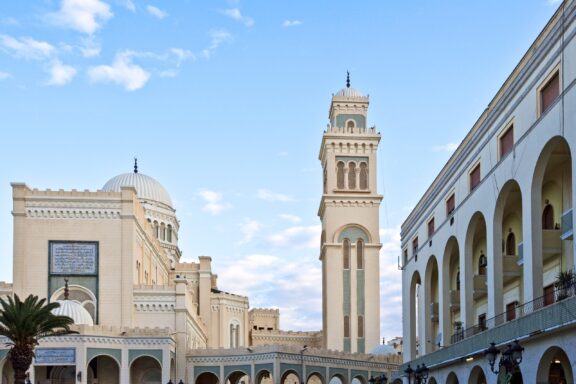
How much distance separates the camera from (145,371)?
61.0 meters

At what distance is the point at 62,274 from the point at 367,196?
30.4 meters

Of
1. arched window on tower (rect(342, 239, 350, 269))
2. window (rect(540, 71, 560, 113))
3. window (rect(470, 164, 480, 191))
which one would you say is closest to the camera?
window (rect(540, 71, 560, 113))

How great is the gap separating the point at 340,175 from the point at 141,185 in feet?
59.3

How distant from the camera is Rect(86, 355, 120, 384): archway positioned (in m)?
58.6

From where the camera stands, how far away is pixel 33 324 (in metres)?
44.4

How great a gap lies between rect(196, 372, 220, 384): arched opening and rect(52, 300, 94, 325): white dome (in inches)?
508

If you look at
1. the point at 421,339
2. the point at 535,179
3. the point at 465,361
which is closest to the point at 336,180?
the point at 421,339

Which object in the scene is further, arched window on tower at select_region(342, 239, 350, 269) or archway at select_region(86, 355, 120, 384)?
arched window on tower at select_region(342, 239, 350, 269)

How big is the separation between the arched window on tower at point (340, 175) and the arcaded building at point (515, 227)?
136 feet

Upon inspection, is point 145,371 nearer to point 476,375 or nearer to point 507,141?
point 476,375

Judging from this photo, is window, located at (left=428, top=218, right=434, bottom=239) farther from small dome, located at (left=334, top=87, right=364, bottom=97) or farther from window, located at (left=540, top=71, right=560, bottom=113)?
small dome, located at (left=334, top=87, right=364, bottom=97)

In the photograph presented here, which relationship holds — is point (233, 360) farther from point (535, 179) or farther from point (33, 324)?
point (535, 179)

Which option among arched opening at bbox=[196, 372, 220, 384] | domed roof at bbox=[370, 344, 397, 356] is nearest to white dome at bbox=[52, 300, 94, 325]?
arched opening at bbox=[196, 372, 220, 384]

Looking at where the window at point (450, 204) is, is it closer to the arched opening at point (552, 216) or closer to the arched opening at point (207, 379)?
the arched opening at point (552, 216)
